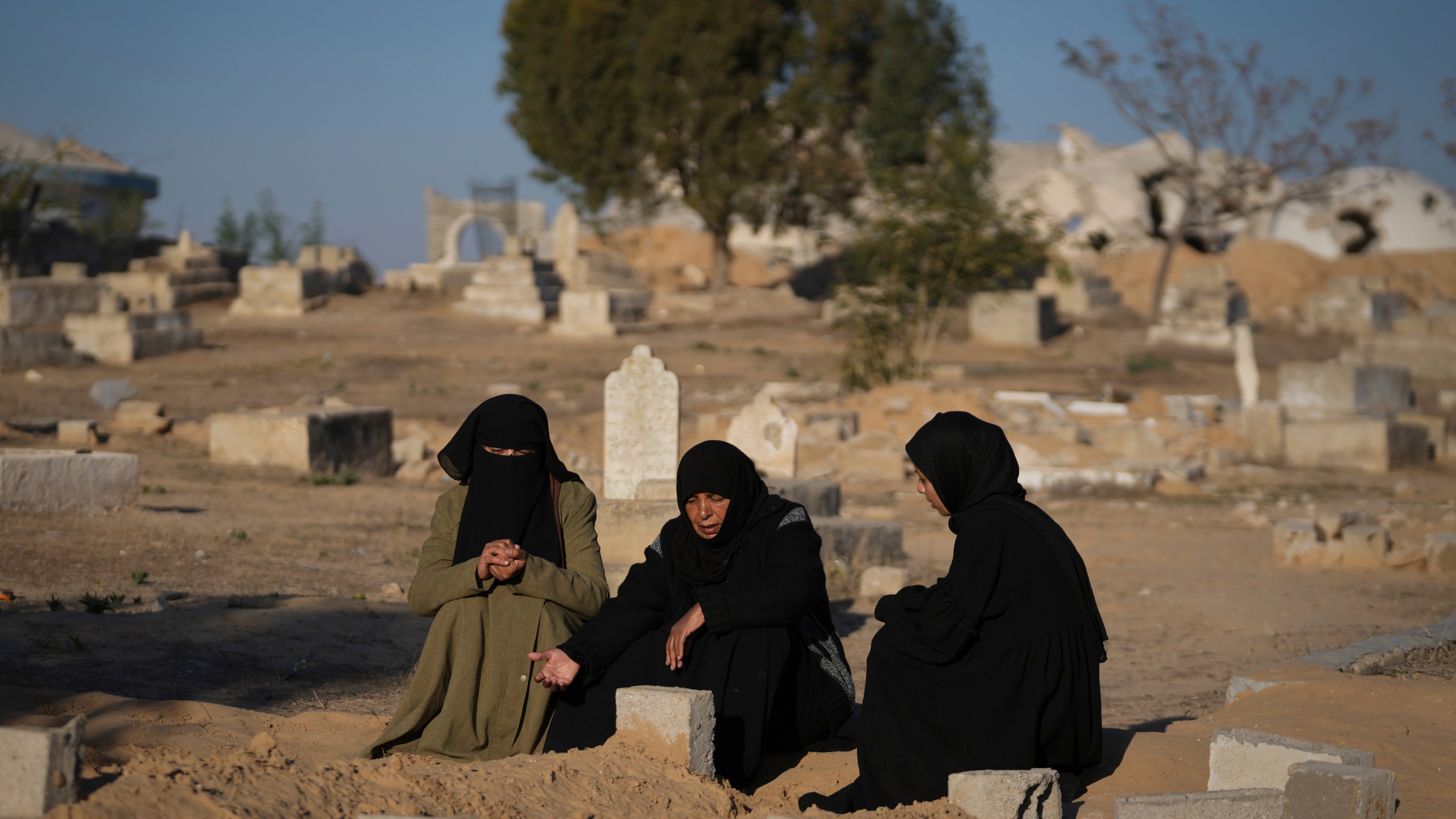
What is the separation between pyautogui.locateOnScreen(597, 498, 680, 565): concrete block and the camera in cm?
748

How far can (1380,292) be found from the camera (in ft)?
99.3

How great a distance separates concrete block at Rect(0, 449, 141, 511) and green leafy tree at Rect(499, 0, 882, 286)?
24193mm

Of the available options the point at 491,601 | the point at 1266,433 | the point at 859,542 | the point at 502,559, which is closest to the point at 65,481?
the point at 859,542

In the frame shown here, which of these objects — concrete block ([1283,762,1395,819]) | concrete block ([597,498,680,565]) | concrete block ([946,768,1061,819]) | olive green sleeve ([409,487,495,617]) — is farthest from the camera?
concrete block ([597,498,680,565])

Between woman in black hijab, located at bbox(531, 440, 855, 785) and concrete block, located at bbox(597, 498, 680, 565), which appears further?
concrete block, located at bbox(597, 498, 680, 565)

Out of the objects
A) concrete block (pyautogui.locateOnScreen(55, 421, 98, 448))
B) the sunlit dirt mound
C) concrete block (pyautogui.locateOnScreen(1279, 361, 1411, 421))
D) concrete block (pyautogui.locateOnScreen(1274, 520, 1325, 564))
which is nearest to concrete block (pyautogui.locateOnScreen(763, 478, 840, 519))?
concrete block (pyautogui.locateOnScreen(1274, 520, 1325, 564))

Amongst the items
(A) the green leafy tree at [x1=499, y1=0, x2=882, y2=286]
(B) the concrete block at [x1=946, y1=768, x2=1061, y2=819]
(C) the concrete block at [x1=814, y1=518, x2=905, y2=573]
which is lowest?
(C) the concrete block at [x1=814, y1=518, x2=905, y2=573]

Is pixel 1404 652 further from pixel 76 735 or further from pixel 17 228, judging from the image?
pixel 17 228

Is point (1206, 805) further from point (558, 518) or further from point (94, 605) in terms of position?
point (94, 605)

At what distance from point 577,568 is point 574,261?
26.6 meters

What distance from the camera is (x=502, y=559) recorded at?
12.0ft

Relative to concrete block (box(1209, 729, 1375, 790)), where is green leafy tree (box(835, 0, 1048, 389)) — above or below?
above

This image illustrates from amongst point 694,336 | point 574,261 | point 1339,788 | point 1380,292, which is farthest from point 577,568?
point 1380,292

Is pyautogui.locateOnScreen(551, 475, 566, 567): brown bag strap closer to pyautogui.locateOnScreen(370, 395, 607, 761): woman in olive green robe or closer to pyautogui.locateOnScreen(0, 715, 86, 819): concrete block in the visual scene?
pyautogui.locateOnScreen(370, 395, 607, 761): woman in olive green robe
